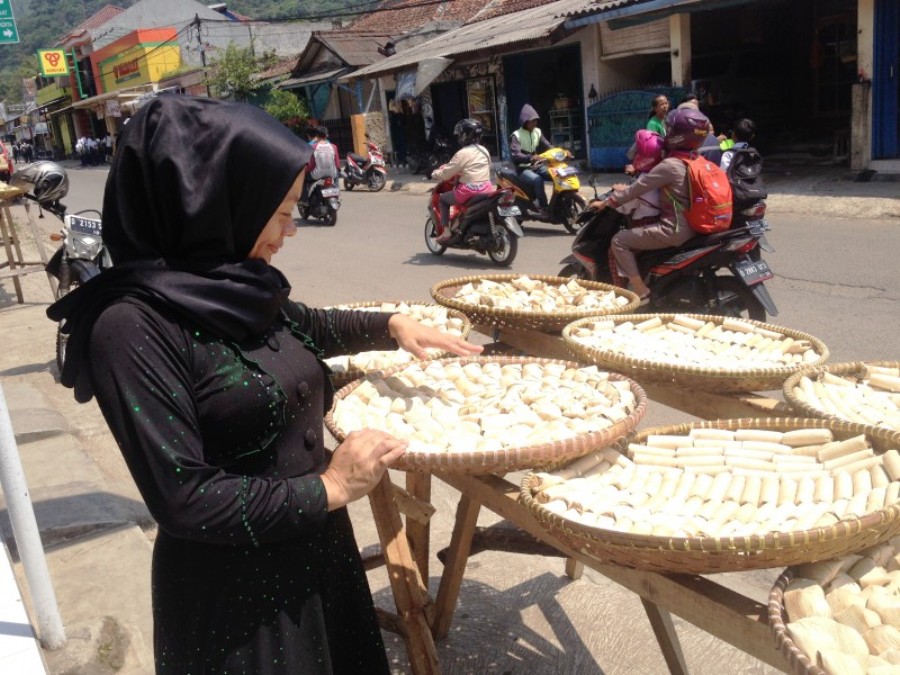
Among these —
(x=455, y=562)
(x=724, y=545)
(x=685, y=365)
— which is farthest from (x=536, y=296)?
(x=724, y=545)

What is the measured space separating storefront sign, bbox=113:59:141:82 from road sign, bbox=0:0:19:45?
3955cm

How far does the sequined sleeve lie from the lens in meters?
1.27

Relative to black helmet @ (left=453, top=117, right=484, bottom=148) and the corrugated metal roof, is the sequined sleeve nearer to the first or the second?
black helmet @ (left=453, top=117, right=484, bottom=148)

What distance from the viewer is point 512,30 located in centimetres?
1645

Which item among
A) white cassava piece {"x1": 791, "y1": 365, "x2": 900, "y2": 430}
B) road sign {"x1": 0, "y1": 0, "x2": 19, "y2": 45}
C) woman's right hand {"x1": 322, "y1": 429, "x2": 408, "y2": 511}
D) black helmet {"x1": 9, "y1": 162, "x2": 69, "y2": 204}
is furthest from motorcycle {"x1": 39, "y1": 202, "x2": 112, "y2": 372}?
white cassava piece {"x1": 791, "y1": 365, "x2": 900, "y2": 430}

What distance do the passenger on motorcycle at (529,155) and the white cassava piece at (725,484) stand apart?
8075 millimetres

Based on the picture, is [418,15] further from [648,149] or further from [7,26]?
[7,26]

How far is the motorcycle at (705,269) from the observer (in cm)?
478

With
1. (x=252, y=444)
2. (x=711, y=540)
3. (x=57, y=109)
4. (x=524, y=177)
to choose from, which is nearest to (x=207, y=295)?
(x=252, y=444)

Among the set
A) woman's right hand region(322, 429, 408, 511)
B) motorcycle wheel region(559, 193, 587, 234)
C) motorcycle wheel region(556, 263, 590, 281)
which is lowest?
motorcycle wheel region(559, 193, 587, 234)

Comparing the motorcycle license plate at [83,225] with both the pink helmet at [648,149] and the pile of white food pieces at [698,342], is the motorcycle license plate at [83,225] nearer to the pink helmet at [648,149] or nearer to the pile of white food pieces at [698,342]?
the pink helmet at [648,149]

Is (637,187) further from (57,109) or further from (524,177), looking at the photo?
(57,109)

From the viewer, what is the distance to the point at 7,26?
453 cm

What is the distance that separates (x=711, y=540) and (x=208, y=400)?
2.85ft
